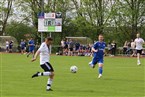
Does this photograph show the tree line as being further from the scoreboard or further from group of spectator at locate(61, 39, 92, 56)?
the scoreboard

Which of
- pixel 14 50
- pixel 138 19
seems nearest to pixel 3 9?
pixel 14 50

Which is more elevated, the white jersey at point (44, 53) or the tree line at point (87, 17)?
the tree line at point (87, 17)

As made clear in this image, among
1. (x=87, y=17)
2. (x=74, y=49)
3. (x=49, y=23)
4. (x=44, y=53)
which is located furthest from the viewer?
(x=87, y=17)

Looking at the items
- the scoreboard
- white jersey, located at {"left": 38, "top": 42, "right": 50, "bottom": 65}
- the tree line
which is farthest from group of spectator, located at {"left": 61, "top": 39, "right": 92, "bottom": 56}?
white jersey, located at {"left": 38, "top": 42, "right": 50, "bottom": 65}

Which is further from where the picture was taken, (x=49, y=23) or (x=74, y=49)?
(x=49, y=23)

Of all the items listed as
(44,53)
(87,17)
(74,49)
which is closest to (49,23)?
(74,49)

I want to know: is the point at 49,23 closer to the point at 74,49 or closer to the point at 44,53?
the point at 74,49

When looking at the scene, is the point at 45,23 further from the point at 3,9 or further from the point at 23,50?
the point at 3,9

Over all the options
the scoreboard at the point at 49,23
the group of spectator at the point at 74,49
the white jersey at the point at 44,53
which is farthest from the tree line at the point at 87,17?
the white jersey at the point at 44,53

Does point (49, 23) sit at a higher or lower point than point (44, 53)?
higher

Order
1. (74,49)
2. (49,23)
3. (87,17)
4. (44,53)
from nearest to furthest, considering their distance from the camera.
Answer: (44,53), (74,49), (49,23), (87,17)

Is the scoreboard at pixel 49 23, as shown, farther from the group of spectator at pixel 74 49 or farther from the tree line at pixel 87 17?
the tree line at pixel 87 17

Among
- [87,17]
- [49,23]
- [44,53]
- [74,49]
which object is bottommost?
[44,53]

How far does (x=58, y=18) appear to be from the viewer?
5425 centimetres
